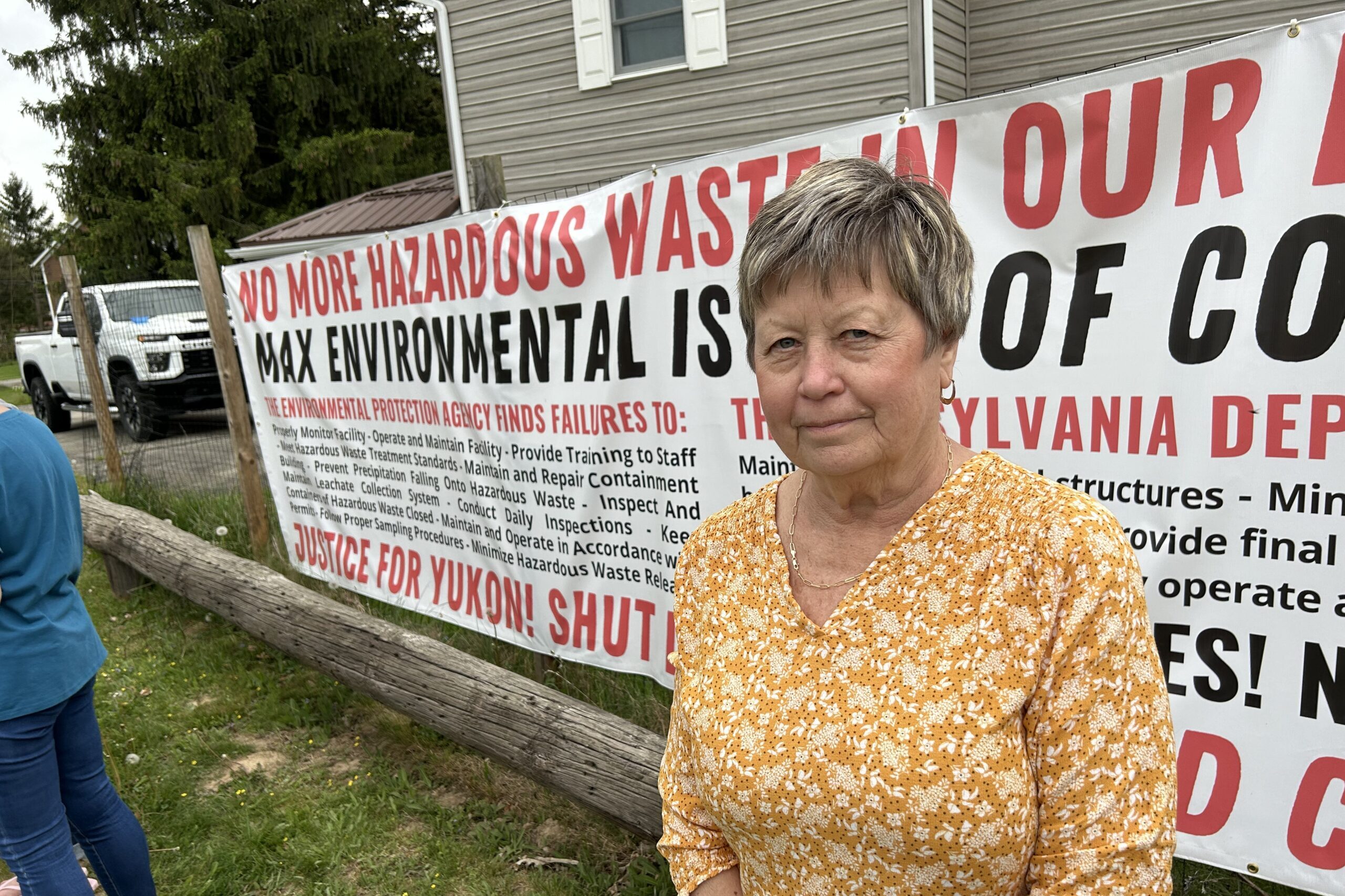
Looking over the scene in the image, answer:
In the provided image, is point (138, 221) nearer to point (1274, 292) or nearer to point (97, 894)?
point (97, 894)

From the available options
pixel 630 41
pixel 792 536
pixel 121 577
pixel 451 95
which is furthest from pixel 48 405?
pixel 792 536

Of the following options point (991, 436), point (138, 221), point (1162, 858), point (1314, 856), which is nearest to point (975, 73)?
point (991, 436)

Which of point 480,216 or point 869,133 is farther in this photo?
point 480,216

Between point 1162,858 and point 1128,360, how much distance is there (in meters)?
1.25

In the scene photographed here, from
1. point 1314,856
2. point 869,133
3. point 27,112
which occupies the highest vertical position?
point 27,112

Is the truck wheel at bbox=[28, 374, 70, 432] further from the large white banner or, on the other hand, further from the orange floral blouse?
the orange floral blouse

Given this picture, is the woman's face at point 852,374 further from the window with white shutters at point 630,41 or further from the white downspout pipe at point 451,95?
the white downspout pipe at point 451,95

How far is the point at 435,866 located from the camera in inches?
127

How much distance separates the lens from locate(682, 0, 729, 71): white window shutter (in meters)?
8.46

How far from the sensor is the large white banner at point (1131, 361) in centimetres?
189

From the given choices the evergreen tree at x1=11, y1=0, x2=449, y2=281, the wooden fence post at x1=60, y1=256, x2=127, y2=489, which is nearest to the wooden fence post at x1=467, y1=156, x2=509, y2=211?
the wooden fence post at x1=60, y1=256, x2=127, y2=489

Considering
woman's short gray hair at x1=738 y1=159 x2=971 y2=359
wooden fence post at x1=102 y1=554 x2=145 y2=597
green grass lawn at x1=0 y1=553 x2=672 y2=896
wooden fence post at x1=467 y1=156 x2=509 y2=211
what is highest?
wooden fence post at x1=467 y1=156 x2=509 y2=211

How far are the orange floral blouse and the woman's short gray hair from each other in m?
0.27

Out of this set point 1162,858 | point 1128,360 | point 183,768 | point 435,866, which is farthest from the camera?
point 183,768
